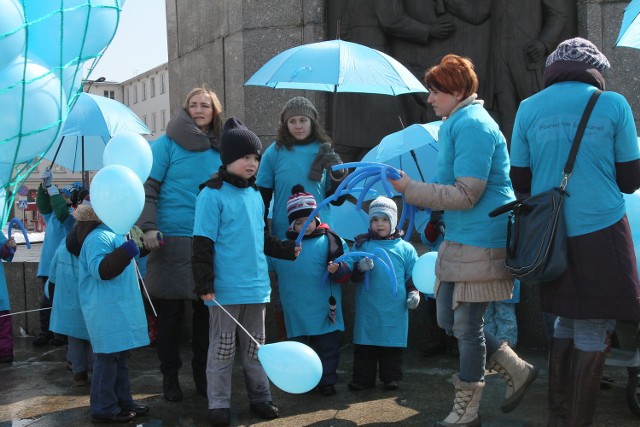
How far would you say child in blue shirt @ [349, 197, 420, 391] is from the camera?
5352 millimetres

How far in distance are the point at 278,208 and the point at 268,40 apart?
2914 millimetres

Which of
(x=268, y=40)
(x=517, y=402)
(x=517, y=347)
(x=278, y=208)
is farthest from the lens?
(x=268, y=40)

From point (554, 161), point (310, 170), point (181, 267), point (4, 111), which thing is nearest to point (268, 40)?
point (310, 170)

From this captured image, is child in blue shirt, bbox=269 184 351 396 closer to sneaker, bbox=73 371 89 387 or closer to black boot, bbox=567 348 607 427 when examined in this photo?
sneaker, bbox=73 371 89 387

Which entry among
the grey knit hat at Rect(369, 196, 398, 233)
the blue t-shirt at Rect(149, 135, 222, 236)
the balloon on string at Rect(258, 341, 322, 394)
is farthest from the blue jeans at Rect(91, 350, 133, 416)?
the grey knit hat at Rect(369, 196, 398, 233)

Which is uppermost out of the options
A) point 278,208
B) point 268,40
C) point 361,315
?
point 268,40

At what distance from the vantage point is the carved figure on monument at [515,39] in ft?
25.2

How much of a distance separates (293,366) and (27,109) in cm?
187

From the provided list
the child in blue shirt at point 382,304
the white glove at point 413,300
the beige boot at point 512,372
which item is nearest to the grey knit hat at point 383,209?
the child in blue shirt at point 382,304

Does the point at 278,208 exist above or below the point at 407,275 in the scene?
above

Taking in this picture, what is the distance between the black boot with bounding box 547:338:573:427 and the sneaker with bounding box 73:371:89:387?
334cm

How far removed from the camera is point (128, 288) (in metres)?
4.94

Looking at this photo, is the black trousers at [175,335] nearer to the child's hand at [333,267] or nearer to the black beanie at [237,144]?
the child's hand at [333,267]

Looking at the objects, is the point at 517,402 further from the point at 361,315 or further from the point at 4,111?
the point at 4,111
